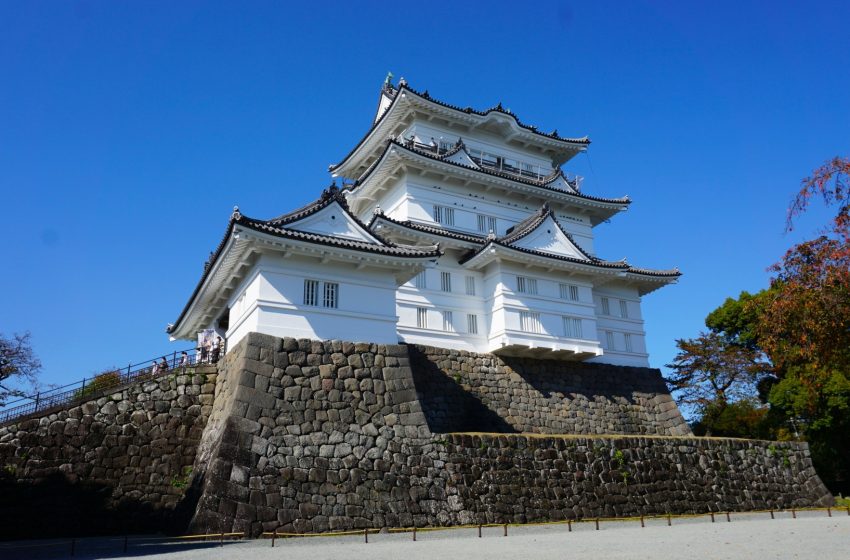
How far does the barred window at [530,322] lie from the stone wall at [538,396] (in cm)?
136

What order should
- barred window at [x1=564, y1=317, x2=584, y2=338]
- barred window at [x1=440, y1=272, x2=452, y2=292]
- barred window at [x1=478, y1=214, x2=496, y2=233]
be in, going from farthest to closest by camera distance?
1. barred window at [x1=478, y1=214, x2=496, y2=233]
2. barred window at [x1=564, y1=317, x2=584, y2=338]
3. barred window at [x1=440, y1=272, x2=452, y2=292]

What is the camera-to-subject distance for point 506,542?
41.7ft

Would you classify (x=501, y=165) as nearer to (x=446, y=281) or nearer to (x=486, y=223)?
(x=486, y=223)

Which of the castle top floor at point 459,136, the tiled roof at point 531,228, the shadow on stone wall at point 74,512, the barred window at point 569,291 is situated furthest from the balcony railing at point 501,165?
the shadow on stone wall at point 74,512

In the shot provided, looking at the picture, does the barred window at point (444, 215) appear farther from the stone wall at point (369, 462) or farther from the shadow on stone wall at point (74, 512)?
the shadow on stone wall at point (74, 512)

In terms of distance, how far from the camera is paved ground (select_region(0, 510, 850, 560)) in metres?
10.6

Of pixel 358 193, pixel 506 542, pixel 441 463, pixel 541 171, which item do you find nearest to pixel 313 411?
pixel 441 463

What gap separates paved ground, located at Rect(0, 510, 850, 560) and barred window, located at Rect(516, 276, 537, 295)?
431 inches

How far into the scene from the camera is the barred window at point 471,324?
81.1ft

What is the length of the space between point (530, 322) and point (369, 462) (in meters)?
11.0

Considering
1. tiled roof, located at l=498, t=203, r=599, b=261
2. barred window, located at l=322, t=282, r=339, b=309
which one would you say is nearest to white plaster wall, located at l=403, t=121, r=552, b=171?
tiled roof, located at l=498, t=203, r=599, b=261

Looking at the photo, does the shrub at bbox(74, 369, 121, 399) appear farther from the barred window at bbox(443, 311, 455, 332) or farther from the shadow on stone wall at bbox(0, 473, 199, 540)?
the barred window at bbox(443, 311, 455, 332)

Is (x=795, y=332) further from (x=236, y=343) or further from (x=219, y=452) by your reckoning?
(x=236, y=343)

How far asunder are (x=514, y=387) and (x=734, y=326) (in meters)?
21.5
